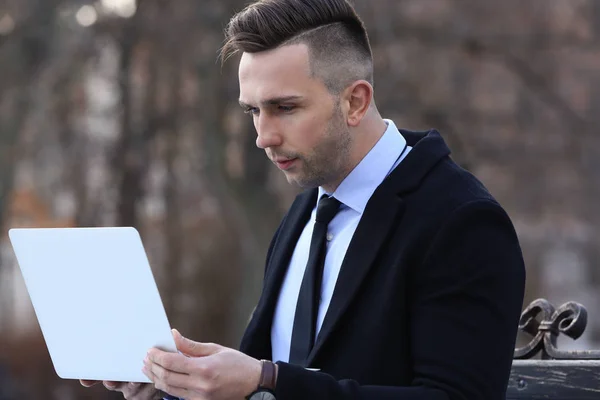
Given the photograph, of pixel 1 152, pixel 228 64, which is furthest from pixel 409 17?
pixel 1 152

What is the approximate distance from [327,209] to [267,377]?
619 mm

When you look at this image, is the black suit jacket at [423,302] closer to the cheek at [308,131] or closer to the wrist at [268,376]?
the wrist at [268,376]

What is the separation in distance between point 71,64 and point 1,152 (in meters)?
1.31

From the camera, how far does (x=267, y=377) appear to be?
105 inches

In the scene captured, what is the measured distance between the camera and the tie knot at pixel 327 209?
3.14 m

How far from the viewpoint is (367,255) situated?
2.92m

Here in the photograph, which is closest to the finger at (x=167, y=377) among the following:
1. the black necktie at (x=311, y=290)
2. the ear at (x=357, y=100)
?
the black necktie at (x=311, y=290)

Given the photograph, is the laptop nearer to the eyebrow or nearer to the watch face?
the watch face

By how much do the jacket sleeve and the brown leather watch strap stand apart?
2cm

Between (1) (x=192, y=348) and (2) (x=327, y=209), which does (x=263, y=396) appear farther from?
(2) (x=327, y=209)

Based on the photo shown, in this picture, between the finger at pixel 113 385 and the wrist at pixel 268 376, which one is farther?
the finger at pixel 113 385

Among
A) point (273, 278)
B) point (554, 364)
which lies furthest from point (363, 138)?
point (554, 364)

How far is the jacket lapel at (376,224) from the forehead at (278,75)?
309 millimetres

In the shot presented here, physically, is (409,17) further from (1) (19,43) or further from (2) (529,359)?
(2) (529,359)
